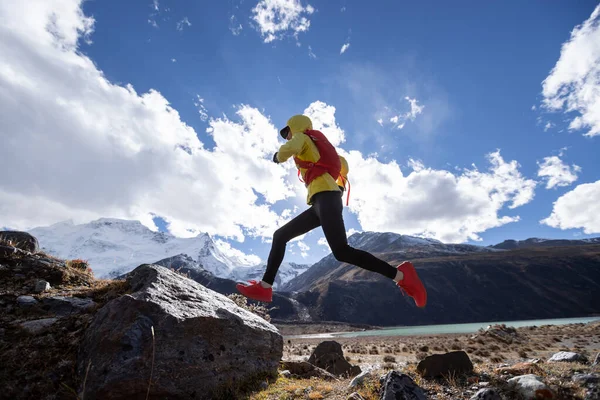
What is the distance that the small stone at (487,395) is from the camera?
3.04 m

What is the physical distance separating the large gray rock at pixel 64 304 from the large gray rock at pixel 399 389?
4.27m

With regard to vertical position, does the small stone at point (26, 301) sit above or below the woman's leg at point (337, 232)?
below

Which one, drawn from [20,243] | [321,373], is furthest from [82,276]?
[321,373]

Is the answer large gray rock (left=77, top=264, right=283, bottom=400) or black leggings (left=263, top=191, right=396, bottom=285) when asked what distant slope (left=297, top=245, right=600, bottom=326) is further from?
black leggings (left=263, top=191, right=396, bottom=285)

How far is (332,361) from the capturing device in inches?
360

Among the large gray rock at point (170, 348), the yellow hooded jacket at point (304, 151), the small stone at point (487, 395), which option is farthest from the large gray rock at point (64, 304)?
the small stone at point (487, 395)

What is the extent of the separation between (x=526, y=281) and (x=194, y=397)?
684 ft

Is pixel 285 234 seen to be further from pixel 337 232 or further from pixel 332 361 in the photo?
pixel 332 361

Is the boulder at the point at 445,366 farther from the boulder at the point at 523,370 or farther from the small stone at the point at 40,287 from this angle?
the small stone at the point at 40,287

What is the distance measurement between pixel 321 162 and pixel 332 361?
7.09m

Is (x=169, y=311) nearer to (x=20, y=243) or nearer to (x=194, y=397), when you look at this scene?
(x=194, y=397)

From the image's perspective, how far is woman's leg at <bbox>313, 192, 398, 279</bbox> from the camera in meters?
4.18

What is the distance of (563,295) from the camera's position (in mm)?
158875

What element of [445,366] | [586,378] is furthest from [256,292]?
[586,378]
